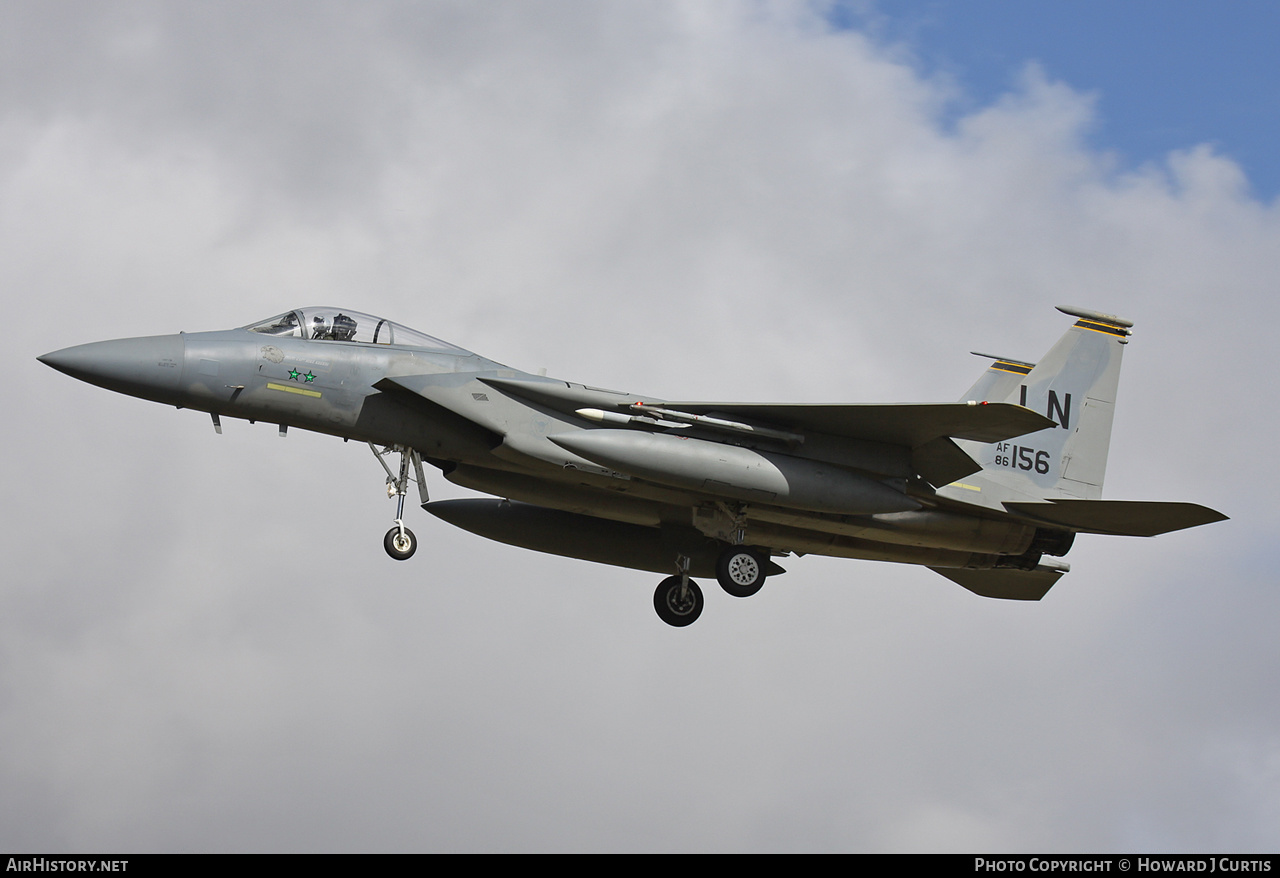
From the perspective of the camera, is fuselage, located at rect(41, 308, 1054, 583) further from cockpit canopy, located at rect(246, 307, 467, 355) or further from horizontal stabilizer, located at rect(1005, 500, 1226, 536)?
horizontal stabilizer, located at rect(1005, 500, 1226, 536)

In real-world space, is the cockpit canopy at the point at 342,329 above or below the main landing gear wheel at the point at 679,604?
above

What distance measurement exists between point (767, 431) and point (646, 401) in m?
1.49

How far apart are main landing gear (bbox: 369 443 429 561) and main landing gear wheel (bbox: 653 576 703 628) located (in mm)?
4225

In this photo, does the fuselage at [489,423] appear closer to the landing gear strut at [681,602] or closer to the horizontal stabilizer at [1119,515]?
the horizontal stabilizer at [1119,515]

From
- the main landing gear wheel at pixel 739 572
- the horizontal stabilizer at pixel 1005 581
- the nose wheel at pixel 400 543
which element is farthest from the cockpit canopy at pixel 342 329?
the horizontal stabilizer at pixel 1005 581

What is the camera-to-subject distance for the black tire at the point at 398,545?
15.5m

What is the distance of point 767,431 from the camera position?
16.2 m

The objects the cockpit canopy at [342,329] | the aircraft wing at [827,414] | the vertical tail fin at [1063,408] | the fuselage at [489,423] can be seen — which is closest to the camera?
the fuselage at [489,423]

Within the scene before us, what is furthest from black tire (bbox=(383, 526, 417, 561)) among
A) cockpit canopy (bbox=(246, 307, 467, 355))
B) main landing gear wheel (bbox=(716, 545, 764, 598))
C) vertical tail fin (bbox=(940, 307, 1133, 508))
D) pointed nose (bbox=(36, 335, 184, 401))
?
vertical tail fin (bbox=(940, 307, 1133, 508))

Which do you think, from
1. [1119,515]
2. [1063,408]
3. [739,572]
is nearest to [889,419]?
[739,572]

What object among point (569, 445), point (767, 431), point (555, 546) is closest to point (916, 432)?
point (767, 431)

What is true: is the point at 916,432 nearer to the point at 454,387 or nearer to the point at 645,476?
the point at 645,476

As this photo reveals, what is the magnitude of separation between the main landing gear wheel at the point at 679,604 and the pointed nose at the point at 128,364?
709cm
